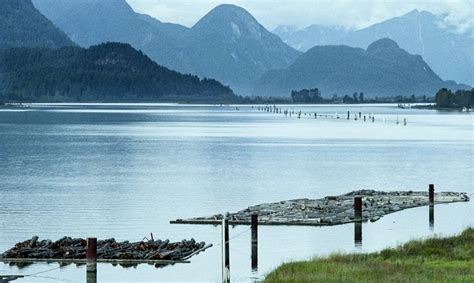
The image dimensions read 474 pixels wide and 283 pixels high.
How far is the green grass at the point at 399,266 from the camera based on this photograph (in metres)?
30.9

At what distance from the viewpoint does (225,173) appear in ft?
286

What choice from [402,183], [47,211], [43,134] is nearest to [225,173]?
[402,183]

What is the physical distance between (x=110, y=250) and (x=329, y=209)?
17.1m

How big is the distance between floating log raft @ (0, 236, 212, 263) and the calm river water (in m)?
0.78

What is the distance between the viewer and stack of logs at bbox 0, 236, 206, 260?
39938 millimetres

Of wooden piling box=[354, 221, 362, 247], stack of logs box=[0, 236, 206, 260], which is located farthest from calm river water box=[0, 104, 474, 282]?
stack of logs box=[0, 236, 206, 260]

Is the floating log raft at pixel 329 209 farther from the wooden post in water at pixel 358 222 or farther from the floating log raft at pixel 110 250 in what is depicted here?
the floating log raft at pixel 110 250

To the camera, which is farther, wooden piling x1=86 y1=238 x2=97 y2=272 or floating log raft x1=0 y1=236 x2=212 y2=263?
floating log raft x1=0 y1=236 x2=212 y2=263

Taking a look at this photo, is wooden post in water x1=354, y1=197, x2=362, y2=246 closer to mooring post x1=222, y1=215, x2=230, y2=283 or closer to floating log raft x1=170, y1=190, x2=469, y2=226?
floating log raft x1=170, y1=190, x2=469, y2=226

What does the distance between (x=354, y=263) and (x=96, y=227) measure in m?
19.7

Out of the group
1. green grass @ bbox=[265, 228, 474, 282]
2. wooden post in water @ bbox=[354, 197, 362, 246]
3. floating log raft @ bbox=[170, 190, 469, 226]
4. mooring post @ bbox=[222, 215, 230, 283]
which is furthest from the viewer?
floating log raft @ bbox=[170, 190, 469, 226]

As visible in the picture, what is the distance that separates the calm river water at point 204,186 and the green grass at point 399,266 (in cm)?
347

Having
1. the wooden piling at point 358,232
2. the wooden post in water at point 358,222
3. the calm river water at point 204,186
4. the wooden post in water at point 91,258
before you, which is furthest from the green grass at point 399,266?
the wooden post in water at point 358,222

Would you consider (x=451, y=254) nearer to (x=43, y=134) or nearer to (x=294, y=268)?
(x=294, y=268)
